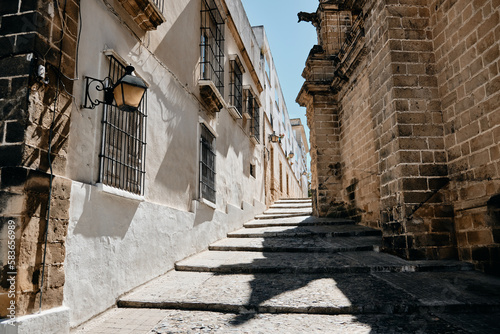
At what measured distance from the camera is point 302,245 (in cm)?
650

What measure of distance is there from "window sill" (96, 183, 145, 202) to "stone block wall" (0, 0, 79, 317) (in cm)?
46

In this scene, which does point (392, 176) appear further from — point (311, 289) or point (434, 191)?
point (311, 289)

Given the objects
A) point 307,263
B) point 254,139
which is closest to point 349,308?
point 307,263

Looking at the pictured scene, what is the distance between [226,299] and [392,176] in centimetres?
318

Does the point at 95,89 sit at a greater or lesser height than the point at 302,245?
greater

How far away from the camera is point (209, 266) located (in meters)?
5.38

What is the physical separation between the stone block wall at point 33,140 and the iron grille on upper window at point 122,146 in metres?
0.65

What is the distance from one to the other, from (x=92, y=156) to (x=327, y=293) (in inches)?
113

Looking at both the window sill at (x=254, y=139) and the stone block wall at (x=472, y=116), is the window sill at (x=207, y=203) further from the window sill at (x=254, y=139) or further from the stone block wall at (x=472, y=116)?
the window sill at (x=254, y=139)

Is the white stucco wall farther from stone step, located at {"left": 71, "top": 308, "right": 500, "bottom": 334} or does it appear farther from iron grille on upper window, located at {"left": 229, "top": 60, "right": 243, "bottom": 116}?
iron grille on upper window, located at {"left": 229, "top": 60, "right": 243, "bottom": 116}

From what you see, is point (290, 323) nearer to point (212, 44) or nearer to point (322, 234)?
point (322, 234)

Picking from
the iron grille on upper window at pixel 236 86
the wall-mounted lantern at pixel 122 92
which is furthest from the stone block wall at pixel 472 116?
the iron grille on upper window at pixel 236 86

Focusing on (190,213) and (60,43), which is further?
(190,213)

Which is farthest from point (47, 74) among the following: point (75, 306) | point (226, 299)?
point (226, 299)
